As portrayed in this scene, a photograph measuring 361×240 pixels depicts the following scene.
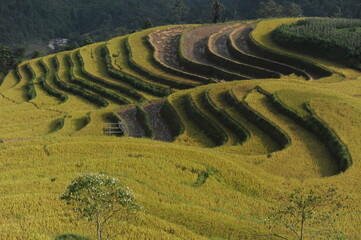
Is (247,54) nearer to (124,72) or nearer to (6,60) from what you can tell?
(124,72)

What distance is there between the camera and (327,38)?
179 ft

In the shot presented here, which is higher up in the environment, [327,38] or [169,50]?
[169,50]

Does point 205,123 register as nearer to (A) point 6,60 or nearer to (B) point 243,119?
(B) point 243,119

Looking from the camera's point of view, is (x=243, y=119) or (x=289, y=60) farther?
(x=289, y=60)

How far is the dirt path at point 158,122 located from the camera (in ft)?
115

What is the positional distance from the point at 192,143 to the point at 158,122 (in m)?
8.34

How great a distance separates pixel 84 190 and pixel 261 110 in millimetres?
Result: 23303

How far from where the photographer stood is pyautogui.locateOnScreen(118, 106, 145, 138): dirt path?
3681cm

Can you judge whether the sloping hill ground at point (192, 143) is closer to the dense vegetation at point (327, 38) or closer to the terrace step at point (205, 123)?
the terrace step at point (205, 123)

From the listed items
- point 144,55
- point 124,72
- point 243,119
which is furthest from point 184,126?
point 144,55

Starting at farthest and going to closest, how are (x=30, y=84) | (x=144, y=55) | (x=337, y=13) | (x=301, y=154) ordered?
(x=337, y=13), (x=144, y=55), (x=30, y=84), (x=301, y=154)

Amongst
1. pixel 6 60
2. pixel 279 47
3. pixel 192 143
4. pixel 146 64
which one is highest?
pixel 6 60

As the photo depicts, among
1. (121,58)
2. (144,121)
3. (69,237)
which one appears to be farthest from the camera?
(121,58)

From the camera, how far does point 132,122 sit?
39562 millimetres
